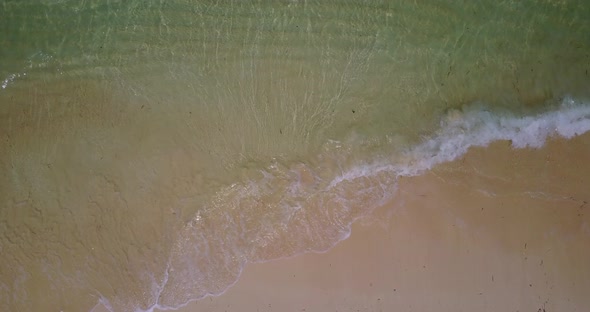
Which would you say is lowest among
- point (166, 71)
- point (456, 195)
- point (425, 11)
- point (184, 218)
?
point (184, 218)

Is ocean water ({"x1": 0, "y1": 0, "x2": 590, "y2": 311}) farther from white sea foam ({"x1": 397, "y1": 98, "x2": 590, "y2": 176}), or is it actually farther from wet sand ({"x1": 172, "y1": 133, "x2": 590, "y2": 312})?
wet sand ({"x1": 172, "y1": 133, "x2": 590, "y2": 312})

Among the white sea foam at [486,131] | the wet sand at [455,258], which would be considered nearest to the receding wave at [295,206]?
the white sea foam at [486,131]

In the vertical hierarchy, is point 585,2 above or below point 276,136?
above

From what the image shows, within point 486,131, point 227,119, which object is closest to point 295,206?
point 227,119

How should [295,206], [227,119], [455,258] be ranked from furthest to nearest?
[227,119]
[295,206]
[455,258]

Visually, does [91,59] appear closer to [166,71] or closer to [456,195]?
[166,71]

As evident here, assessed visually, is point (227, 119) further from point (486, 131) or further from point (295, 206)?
point (486, 131)

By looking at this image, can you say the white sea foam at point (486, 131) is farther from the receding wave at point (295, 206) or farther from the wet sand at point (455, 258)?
the wet sand at point (455, 258)

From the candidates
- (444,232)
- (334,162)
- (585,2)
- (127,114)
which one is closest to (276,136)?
(334,162)
